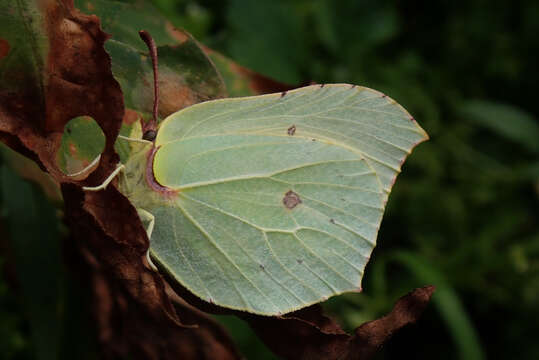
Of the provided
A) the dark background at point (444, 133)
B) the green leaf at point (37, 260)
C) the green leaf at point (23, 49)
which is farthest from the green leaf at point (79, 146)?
the dark background at point (444, 133)

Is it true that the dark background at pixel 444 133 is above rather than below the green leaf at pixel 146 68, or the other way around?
below

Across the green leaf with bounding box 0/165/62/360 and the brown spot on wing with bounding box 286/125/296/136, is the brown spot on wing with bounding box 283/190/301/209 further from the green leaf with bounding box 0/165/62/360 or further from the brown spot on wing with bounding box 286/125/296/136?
the green leaf with bounding box 0/165/62/360

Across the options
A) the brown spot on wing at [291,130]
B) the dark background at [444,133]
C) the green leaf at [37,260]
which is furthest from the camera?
the dark background at [444,133]

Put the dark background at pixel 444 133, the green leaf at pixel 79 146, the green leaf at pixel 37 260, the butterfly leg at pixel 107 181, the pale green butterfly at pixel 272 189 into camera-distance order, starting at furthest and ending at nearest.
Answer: the dark background at pixel 444 133 < the green leaf at pixel 37 260 < the pale green butterfly at pixel 272 189 < the green leaf at pixel 79 146 < the butterfly leg at pixel 107 181

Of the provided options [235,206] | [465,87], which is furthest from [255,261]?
[465,87]

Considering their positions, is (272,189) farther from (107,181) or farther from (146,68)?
(107,181)

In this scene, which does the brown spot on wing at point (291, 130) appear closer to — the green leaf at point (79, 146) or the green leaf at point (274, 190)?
the green leaf at point (274, 190)

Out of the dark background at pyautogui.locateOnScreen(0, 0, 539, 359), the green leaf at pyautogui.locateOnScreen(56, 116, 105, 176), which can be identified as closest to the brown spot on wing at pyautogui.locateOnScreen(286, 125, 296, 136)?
the green leaf at pyautogui.locateOnScreen(56, 116, 105, 176)

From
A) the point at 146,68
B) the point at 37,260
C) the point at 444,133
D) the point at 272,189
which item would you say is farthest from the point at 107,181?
the point at 444,133
